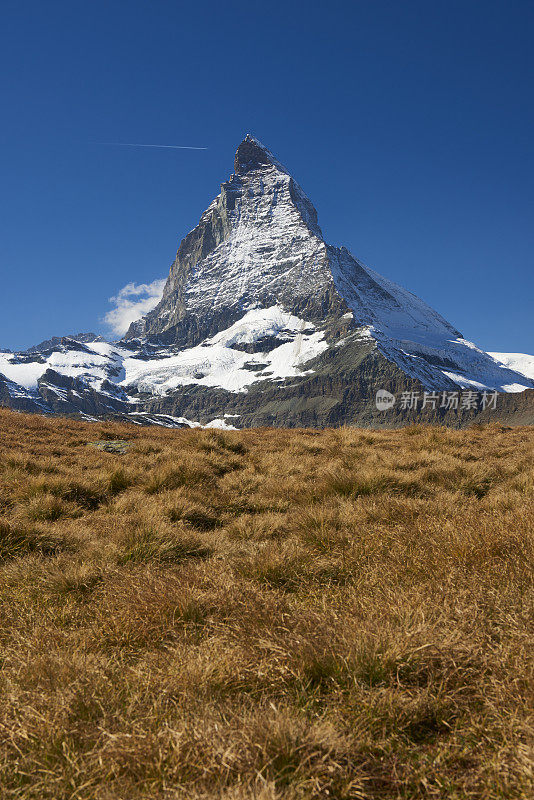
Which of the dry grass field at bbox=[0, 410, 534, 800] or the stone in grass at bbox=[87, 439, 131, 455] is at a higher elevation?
the dry grass field at bbox=[0, 410, 534, 800]

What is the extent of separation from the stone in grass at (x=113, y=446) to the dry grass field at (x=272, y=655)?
16.7 ft

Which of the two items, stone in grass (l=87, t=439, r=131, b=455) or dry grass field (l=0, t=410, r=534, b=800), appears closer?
dry grass field (l=0, t=410, r=534, b=800)

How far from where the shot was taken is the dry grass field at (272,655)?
4.98ft

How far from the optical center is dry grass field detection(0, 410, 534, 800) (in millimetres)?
1518

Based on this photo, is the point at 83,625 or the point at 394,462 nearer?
the point at 83,625

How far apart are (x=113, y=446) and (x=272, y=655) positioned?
955 cm

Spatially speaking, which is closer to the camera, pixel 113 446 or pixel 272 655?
pixel 272 655

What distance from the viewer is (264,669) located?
2.07 meters

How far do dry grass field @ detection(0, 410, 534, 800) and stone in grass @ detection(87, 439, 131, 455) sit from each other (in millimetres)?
5086

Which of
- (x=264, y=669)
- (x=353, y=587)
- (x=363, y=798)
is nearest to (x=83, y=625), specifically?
(x=264, y=669)

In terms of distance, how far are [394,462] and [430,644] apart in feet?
20.6

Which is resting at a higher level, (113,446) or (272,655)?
(272,655)

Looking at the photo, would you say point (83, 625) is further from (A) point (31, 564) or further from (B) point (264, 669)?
(B) point (264, 669)

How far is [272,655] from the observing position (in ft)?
6.97
